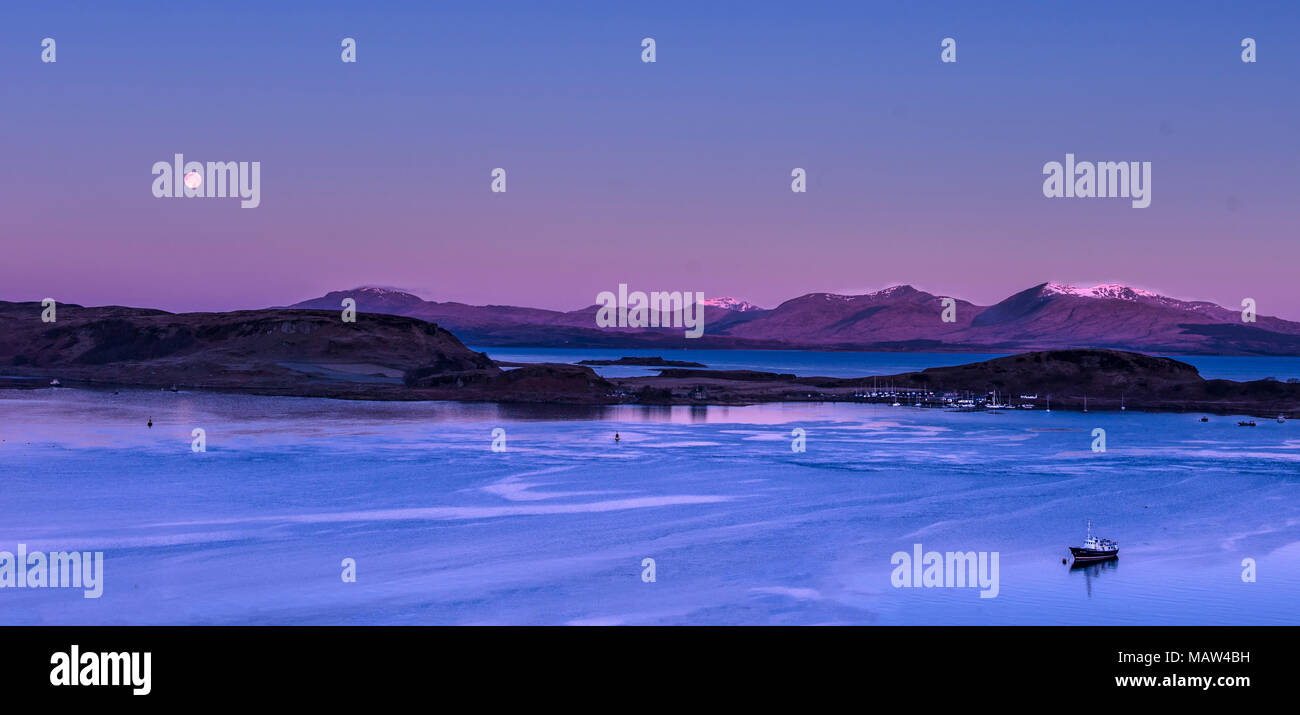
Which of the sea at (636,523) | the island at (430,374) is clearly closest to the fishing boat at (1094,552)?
the sea at (636,523)

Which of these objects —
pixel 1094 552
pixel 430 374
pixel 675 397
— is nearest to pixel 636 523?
pixel 1094 552

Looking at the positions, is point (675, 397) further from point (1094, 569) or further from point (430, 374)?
point (1094, 569)

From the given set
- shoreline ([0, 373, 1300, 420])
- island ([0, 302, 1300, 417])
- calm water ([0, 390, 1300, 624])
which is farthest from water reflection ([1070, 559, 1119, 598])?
island ([0, 302, 1300, 417])

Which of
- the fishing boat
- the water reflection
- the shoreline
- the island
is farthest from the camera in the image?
the island

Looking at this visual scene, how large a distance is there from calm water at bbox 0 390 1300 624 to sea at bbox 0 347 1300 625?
17 centimetres

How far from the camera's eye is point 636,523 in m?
43.2

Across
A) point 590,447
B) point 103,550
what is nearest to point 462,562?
point 103,550

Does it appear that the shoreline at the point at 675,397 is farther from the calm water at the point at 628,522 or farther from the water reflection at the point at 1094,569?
the water reflection at the point at 1094,569

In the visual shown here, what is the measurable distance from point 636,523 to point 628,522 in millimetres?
365

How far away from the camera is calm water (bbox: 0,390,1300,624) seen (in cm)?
3016

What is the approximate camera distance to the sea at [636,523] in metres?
30.2

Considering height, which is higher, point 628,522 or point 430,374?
point 430,374

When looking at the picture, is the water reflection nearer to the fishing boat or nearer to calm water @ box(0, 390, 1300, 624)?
the fishing boat
